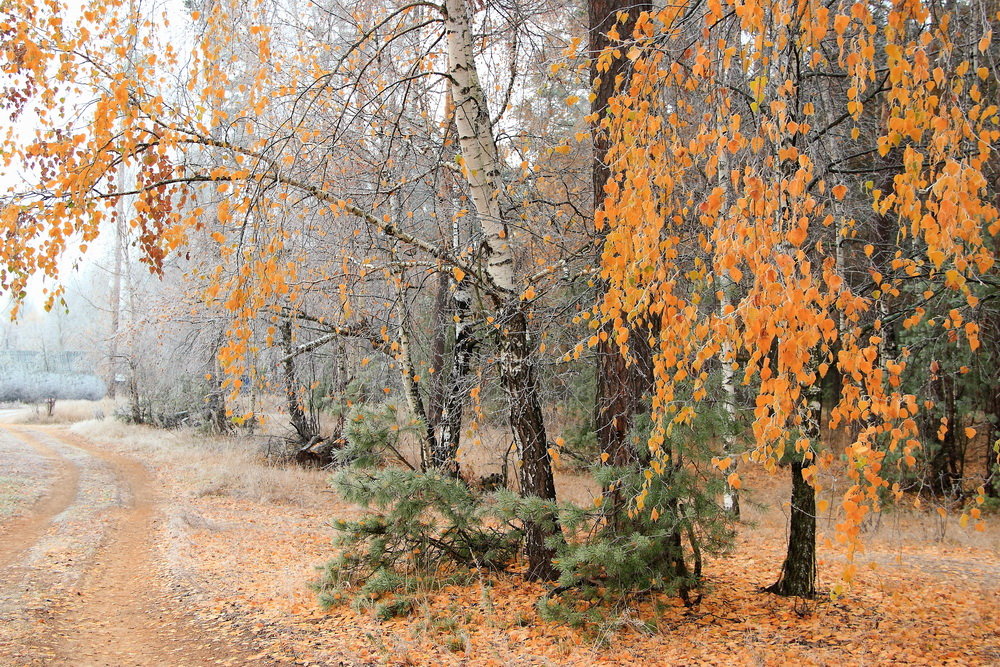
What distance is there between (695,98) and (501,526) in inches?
147

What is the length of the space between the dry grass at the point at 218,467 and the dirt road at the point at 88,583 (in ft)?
3.56

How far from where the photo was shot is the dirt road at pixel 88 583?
4992mm

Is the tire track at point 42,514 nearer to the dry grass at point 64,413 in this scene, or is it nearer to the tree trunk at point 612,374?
the tree trunk at point 612,374

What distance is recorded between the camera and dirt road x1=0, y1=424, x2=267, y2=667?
16.4 feet

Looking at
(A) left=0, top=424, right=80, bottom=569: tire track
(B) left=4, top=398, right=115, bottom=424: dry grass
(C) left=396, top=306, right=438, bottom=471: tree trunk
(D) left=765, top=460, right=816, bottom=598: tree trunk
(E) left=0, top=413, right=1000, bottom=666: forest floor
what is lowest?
Result: (B) left=4, top=398, right=115, bottom=424: dry grass

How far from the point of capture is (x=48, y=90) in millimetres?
4473

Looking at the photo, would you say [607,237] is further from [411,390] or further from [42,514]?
[42,514]

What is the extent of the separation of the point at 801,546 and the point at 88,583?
630 centimetres

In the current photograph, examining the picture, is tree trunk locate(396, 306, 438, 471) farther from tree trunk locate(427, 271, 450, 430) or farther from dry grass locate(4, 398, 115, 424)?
dry grass locate(4, 398, 115, 424)

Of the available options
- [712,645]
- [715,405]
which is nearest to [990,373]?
[715,405]

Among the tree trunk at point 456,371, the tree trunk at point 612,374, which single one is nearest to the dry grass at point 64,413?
the tree trunk at point 456,371

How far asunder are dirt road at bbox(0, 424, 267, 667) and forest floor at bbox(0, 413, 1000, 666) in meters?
0.02

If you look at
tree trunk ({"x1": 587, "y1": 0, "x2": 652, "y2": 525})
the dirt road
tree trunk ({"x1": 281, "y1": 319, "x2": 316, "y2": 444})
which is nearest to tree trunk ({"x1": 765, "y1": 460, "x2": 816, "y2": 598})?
tree trunk ({"x1": 587, "y1": 0, "x2": 652, "y2": 525})

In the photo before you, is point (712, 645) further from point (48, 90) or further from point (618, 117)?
point (48, 90)
